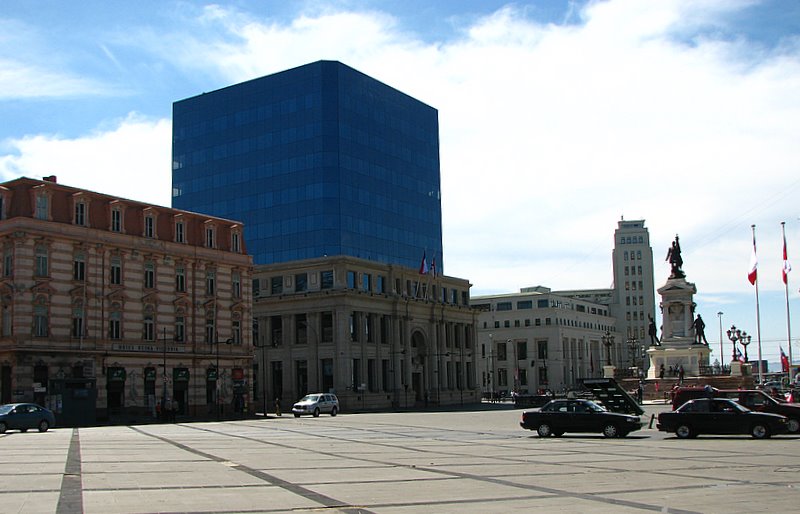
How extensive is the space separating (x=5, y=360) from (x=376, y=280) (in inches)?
1859

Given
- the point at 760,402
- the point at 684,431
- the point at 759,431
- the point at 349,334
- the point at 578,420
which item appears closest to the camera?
the point at 759,431

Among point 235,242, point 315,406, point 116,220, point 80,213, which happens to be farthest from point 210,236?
point 315,406

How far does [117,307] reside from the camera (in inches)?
2594

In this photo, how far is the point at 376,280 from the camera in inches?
3920

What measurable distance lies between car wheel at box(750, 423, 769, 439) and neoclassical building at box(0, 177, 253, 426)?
4271 centimetres

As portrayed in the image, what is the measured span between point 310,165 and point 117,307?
157 ft

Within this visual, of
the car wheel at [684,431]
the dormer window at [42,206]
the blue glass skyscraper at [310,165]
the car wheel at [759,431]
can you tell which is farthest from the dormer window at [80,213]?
the car wheel at [759,431]

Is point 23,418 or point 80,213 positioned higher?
point 80,213

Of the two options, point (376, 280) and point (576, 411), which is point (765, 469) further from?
point (376, 280)

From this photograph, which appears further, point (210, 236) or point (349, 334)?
point (349, 334)

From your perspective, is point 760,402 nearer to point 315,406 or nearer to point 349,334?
point 315,406

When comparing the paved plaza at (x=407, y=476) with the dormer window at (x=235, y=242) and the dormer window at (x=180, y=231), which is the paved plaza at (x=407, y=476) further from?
the dormer window at (x=235, y=242)

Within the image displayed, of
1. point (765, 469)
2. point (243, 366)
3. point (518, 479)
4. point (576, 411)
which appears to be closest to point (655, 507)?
point (518, 479)

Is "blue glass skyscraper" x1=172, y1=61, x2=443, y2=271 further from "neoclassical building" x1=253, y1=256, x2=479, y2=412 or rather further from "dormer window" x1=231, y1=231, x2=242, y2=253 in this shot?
"dormer window" x1=231, y1=231, x2=242, y2=253
